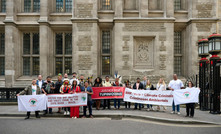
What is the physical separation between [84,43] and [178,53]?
8.51 m

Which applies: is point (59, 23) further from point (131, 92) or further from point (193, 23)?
point (193, 23)

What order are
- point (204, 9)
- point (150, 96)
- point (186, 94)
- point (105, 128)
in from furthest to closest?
point (204, 9), point (150, 96), point (186, 94), point (105, 128)

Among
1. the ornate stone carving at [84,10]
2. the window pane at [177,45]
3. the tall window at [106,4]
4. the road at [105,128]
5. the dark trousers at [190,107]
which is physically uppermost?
the tall window at [106,4]

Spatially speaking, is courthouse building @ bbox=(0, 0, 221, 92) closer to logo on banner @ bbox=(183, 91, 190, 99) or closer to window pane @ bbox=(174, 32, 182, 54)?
window pane @ bbox=(174, 32, 182, 54)

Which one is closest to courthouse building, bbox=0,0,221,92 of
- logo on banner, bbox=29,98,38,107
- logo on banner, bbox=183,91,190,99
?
logo on banner, bbox=183,91,190,99

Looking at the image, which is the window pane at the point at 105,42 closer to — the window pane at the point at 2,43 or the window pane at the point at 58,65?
the window pane at the point at 58,65

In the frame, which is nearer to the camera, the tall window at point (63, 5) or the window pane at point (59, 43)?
the tall window at point (63, 5)

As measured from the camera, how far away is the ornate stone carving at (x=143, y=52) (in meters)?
14.7

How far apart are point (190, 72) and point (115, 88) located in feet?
24.7

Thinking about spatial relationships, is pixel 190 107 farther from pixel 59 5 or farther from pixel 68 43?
pixel 59 5

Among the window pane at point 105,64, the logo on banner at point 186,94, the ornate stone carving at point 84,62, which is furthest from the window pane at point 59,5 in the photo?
the logo on banner at point 186,94

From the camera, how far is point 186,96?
908cm

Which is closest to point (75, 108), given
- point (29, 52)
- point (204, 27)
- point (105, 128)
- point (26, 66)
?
point (105, 128)

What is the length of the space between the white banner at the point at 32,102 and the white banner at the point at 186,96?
7.07 m
